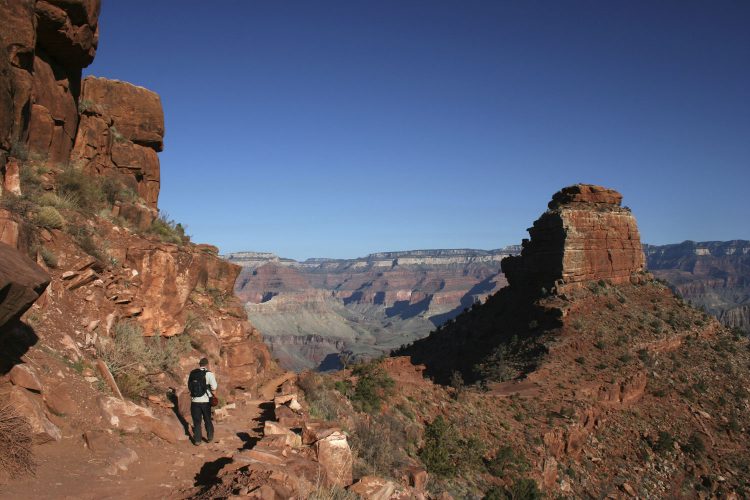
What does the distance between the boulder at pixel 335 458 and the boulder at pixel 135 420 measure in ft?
9.25

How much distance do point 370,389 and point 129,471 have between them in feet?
46.2

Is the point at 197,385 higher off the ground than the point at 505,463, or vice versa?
the point at 197,385

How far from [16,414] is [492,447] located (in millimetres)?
19480

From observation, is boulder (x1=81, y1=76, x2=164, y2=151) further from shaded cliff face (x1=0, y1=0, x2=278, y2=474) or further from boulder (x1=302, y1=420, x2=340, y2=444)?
boulder (x1=302, y1=420, x2=340, y2=444)

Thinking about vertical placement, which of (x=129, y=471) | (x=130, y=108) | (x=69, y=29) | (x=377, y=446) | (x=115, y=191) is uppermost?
(x=69, y=29)

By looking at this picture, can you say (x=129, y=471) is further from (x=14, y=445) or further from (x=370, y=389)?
(x=370, y=389)

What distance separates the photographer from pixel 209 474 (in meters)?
7.82

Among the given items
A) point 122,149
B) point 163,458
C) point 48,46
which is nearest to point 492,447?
point 163,458

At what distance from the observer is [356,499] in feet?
25.4

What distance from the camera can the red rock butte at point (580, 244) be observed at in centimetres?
4147

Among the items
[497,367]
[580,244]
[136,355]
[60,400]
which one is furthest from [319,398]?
[580,244]

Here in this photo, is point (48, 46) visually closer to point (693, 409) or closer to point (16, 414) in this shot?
point (16, 414)

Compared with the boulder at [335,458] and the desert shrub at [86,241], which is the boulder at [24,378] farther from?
the desert shrub at [86,241]

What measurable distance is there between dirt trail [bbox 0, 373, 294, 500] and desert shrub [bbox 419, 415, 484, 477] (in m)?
10.3
